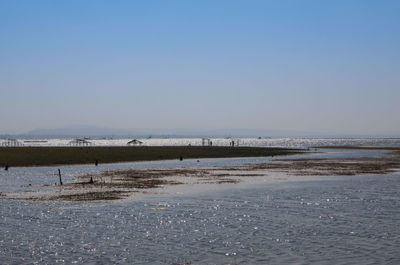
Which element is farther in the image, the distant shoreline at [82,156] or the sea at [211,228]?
the distant shoreline at [82,156]

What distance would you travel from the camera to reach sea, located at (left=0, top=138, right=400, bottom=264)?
21.2 m

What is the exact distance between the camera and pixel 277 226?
27.7m

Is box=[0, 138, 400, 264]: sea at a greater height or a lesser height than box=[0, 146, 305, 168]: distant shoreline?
lesser

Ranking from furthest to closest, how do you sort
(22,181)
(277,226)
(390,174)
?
1. (390,174)
2. (22,181)
3. (277,226)

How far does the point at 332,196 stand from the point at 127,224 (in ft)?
64.3

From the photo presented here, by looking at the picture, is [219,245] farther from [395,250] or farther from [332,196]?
[332,196]

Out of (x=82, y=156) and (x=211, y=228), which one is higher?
(x=82, y=156)

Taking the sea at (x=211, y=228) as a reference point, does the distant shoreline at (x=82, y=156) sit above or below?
above

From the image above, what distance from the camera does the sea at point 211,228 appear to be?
2120 centimetres

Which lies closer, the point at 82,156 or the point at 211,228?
the point at 211,228

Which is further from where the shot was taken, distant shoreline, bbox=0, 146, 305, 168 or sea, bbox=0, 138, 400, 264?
distant shoreline, bbox=0, 146, 305, 168

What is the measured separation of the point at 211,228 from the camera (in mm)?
27438

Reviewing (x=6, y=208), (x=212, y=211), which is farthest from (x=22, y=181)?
(x=212, y=211)

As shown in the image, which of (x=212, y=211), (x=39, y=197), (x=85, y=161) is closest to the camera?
(x=212, y=211)
